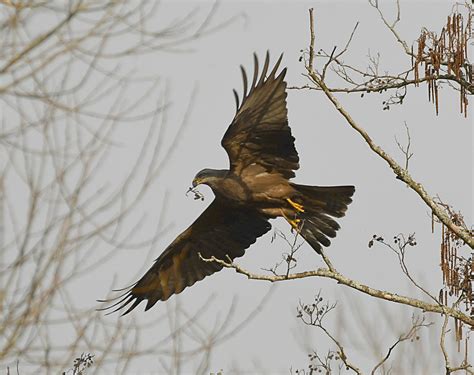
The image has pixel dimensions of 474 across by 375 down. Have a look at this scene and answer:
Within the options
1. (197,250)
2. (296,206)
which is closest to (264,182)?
(296,206)

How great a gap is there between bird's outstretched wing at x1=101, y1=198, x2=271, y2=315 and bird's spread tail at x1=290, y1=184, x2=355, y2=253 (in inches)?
27.5

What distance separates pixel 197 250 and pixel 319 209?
152cm

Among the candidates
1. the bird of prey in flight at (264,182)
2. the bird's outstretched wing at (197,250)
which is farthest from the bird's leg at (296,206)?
the bird's outstretched wing at (197,250)

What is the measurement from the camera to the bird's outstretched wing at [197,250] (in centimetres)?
930

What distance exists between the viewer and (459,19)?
6844 millimetres

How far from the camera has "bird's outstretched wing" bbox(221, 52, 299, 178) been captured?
8.02m

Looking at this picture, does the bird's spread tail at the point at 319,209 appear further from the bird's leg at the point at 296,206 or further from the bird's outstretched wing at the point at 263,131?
the bird's outstretched wing at the point at 263,131

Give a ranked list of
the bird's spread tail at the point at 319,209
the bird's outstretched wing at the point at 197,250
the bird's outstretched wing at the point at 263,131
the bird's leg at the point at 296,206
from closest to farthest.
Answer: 1. the bird's outstretched wing at the point at 263,131
2. the bird's spread tail at the point at 319,209
3. the bird's leg at the point at 296,206
4. the bird's outstretched wing at the point at 197,250

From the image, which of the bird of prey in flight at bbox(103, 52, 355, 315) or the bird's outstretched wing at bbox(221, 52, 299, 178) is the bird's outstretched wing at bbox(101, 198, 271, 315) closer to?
the bird of prey in flight at bbox(103, 52, 355, 315)

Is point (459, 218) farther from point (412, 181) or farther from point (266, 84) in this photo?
point (266, 84)

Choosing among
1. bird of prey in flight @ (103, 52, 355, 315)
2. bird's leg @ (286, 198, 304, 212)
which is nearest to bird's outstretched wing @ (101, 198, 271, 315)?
bird of prey in flight @ (103, 52, 355, 315)

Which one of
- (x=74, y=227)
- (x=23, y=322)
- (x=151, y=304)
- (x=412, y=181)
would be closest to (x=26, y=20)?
(x=74, y=227)

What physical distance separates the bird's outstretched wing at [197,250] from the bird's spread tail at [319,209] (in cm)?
70

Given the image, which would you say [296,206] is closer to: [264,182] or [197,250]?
[264,182]
